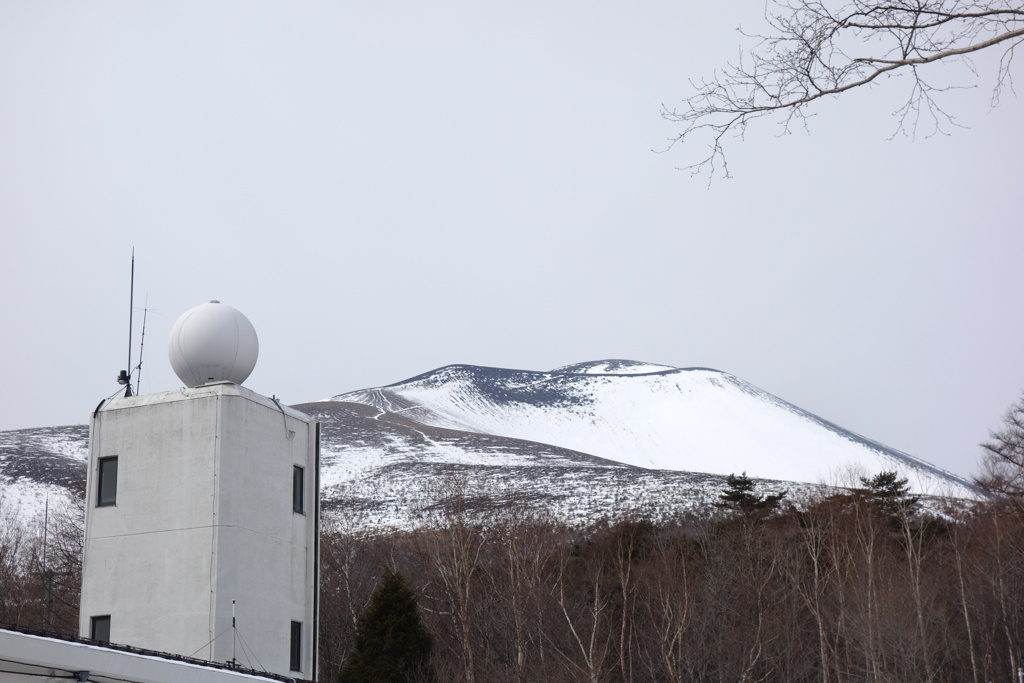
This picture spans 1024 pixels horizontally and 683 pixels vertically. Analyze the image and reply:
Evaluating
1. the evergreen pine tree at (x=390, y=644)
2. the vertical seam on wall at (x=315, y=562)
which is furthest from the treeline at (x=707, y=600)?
the vertical seam on wall at (x=315, y=562)

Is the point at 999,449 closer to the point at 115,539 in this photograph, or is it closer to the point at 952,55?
the point at 115,539

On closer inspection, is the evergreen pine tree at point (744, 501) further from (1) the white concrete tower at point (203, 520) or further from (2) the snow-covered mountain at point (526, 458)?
(1) the white concrete tower at point (203, 520)

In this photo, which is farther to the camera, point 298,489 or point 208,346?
point 298,489

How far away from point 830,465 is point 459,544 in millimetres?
133076

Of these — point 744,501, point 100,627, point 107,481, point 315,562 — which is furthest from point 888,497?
point 100,627

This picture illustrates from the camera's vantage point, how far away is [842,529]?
5347cm

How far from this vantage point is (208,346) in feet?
80.7

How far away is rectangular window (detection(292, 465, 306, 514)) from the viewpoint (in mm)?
25719

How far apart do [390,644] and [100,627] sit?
1247 cm

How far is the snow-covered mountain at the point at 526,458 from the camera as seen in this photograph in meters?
85.8

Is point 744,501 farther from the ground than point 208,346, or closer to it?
closer to it

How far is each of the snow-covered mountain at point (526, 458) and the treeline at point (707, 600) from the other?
9703 mm

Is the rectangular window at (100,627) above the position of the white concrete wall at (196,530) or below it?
below

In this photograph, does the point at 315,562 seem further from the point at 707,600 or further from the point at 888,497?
the point at 888,497
